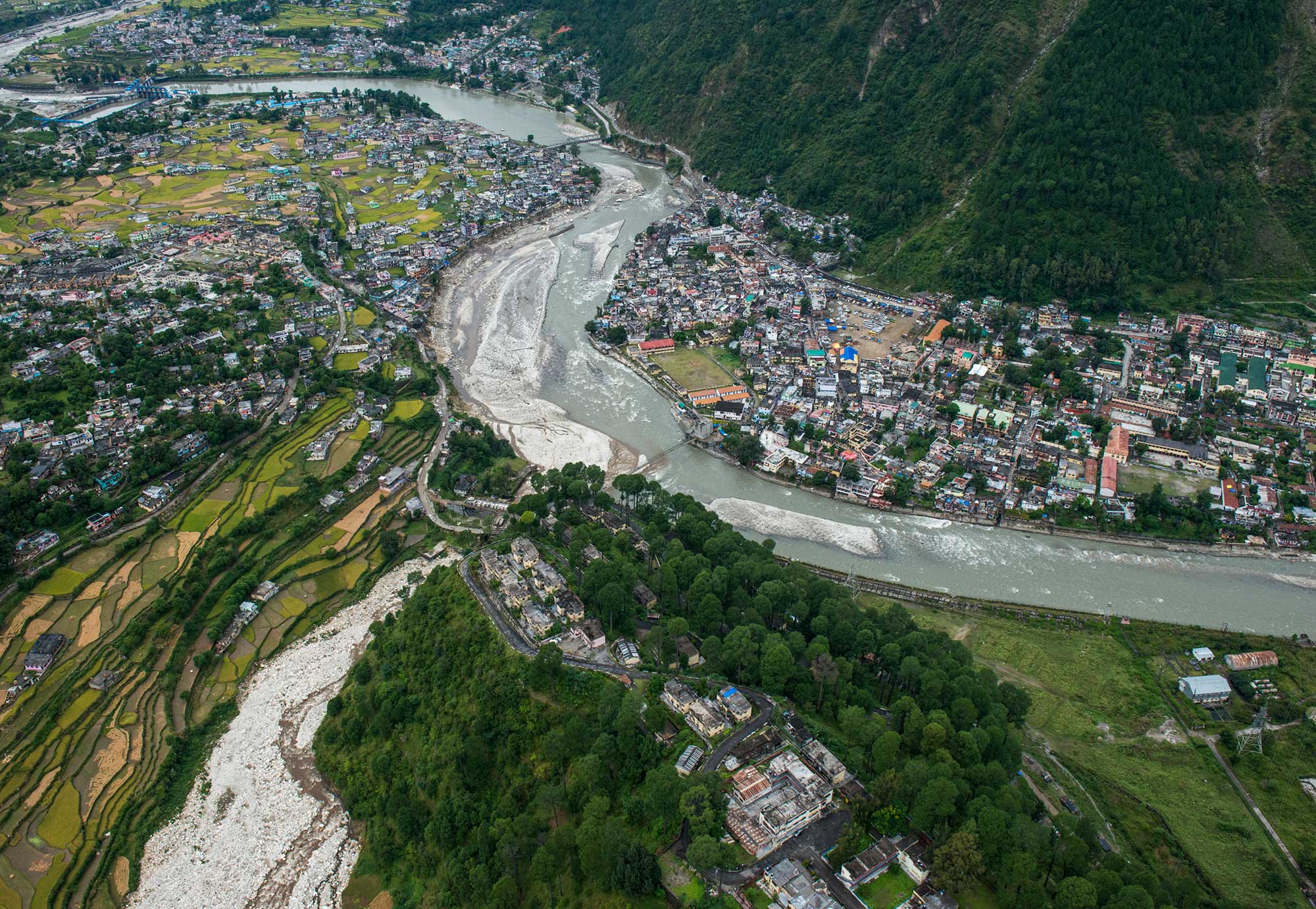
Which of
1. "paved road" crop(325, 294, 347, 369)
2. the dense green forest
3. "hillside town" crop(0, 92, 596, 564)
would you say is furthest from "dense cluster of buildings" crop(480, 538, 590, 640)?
"paved road" crop(325, 294, 347, 369)

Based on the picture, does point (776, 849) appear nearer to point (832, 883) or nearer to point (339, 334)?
point (832, 883)

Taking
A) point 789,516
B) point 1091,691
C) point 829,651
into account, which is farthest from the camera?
point 789,516

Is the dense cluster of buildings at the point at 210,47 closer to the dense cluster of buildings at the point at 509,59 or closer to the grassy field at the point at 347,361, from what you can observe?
the dense cluster of buildings at the point at 509,59

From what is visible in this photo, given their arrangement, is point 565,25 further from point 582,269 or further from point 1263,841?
point 1263,841

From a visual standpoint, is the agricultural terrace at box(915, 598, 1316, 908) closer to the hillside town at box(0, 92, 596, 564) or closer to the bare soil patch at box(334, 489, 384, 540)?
the bare soil patch at box(334, 489, 384, 540)

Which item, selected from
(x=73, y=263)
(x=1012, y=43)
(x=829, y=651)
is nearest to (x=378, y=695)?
(x=829, y=651)

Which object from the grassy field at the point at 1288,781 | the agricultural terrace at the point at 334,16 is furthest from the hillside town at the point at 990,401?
the agricultural terrace at the point at 334,16
